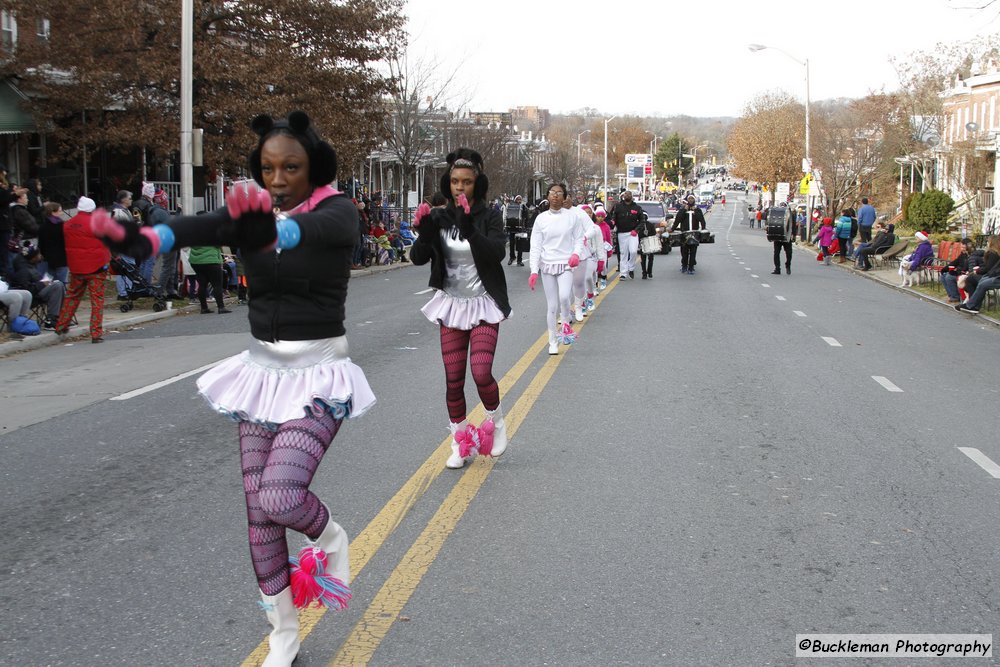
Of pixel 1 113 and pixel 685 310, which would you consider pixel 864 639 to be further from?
pixel 1 113

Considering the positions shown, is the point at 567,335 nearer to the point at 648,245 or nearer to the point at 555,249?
the point at 555,249

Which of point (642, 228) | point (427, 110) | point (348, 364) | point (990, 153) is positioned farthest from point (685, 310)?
point (990, 153)

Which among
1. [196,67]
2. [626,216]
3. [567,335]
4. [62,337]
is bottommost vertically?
[62,337]

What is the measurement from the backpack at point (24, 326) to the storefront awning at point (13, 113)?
969 centimetres

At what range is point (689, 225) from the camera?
2642cm

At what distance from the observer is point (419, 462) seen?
23.2ft

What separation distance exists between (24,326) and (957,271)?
16.1 meters

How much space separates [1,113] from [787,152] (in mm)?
62654

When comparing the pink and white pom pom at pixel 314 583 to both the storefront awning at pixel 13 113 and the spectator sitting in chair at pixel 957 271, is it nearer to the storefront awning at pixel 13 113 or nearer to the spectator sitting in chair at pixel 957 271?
the spectator sitting in chair at pixel 957 271

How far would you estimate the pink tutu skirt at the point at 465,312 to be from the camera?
659cm

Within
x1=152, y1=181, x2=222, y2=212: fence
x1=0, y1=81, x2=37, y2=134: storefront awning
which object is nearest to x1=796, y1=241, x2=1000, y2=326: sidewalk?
x1=152, y1=181, x2=222, y2=212: fence

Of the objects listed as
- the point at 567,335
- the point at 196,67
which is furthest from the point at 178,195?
the point at 567,335

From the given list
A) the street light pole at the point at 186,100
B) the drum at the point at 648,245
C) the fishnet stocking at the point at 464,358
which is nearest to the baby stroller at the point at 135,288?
the street light pole at the point at 186,100

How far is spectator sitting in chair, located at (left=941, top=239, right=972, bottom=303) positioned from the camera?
19812 mm
